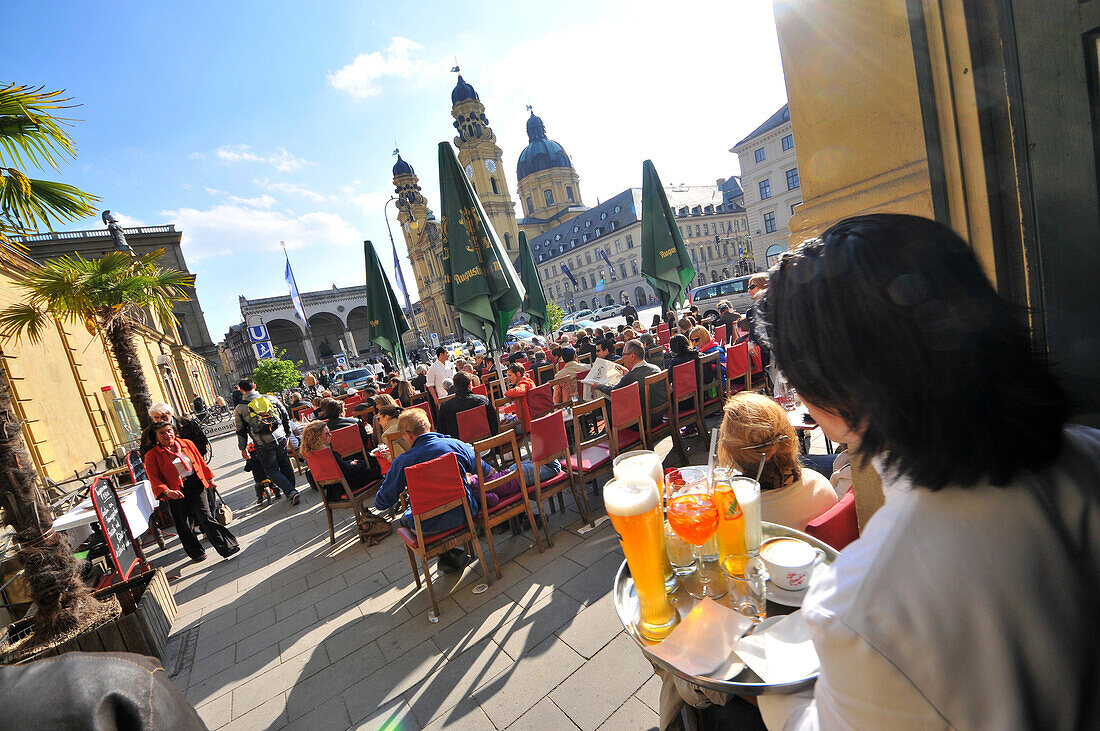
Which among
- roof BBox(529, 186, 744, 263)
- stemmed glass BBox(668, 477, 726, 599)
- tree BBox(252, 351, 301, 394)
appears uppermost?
roof BBox(529, 186, 744, 263)

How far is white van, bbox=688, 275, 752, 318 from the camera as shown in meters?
20.0

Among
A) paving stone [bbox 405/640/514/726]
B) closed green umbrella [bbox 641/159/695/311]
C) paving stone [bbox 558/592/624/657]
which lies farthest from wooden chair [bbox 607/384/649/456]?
closed green umbrella [bbox 641/159/695/311]

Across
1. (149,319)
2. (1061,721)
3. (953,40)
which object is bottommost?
(1061,721)

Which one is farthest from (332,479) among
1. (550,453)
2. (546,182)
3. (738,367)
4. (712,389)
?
(546,182)

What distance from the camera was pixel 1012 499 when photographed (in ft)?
2.14

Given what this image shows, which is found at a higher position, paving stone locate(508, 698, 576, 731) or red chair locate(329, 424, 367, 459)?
red chair locate(329, 424, 367, 459)

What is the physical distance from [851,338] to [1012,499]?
322 mm

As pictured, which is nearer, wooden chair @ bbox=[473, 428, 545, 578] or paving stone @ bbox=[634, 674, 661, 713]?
paving stone @ bbox=[634, 674, 661, 713]

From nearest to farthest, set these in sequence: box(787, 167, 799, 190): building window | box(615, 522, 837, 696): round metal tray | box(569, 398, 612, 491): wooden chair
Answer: box(615, 522, 837, 696): round metal tray
box(569, 398, 612, 491): wooden chair
box(787, 167, 799, 190): building window

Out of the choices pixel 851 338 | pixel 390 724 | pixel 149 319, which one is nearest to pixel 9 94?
pixel 390 724

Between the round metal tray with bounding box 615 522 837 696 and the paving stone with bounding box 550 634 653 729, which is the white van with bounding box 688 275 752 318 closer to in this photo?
the paving stone with bounding box 550 634 653 729

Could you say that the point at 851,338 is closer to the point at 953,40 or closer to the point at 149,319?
the point at 953,40

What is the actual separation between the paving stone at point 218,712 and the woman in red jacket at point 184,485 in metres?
2.55

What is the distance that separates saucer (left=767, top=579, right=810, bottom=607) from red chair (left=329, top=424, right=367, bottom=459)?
503 cm
